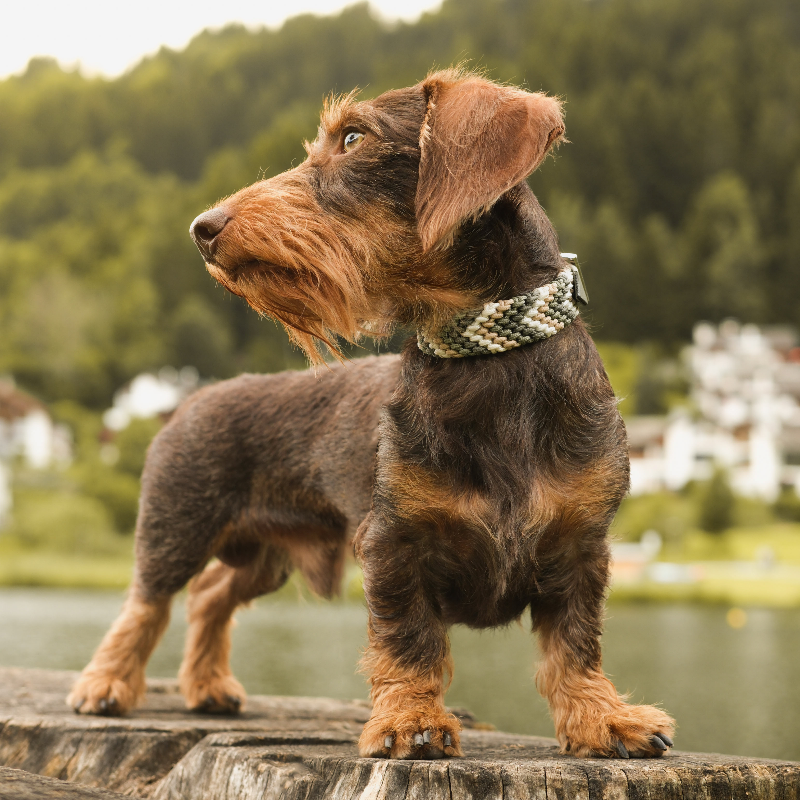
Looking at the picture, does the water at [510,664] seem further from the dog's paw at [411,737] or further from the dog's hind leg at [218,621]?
the dog's paw at [411,737]

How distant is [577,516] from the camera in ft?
10.1

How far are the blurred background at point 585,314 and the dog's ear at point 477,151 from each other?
0.33m

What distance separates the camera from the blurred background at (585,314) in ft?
28.4

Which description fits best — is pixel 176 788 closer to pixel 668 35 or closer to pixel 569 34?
pixel 569 34

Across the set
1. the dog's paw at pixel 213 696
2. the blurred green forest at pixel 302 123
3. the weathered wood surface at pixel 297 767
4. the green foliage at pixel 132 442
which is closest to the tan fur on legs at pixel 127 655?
the weathered wood surface at pixel 297 767

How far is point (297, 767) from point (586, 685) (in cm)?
100

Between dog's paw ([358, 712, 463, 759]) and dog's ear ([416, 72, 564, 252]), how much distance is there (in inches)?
56.9

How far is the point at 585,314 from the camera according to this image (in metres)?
3.64

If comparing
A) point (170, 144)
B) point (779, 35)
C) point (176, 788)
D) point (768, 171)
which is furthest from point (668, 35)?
point (176, 788)

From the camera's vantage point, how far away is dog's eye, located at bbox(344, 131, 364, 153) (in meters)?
3.21

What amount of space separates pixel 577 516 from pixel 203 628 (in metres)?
2.70

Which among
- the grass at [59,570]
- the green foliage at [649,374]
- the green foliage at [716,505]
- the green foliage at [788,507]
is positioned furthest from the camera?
the green foliage at [649,374]

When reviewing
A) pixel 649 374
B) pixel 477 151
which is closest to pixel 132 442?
pixel 649 374

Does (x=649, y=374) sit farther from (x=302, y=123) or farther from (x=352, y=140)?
(x=352, y=140)
